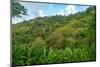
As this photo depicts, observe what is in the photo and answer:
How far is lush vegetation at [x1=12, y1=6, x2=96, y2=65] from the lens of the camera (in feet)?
9.07

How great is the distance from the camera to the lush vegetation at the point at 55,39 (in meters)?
2.76

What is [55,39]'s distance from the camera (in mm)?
2926

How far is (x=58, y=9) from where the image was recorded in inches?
116

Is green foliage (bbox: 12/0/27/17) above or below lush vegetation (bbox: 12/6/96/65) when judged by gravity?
above

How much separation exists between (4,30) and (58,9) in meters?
0.82

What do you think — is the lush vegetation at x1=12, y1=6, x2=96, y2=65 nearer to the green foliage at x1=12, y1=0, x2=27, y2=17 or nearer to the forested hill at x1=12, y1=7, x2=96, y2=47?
the forested hill at x1=12, y1=7, x2=96, y2=47

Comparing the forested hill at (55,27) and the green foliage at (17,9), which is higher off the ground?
the green foliage at (17,9)

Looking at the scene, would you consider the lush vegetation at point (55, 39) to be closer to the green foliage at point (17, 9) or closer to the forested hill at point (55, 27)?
the forested hill at point (55, 27)

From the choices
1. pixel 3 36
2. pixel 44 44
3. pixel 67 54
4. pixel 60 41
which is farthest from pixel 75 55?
pixel 3 36

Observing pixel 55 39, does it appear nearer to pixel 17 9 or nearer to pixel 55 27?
pixel 55 27

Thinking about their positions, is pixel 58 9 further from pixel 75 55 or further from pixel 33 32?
pixel 75 55

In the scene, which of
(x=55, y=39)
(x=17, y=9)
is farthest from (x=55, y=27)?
(x=17, y=9)

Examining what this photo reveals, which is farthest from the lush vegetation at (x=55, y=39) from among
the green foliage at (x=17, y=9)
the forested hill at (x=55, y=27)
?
the green foliage at (x=17, y=9)

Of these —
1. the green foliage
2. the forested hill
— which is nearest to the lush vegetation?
the forested hill
